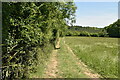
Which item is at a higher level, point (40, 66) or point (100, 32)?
Result: point (100, 32)

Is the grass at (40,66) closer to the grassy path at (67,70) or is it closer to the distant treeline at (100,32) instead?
the grassy path at (67,70)

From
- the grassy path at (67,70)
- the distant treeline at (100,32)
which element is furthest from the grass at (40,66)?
the distant treeline at (100,32)

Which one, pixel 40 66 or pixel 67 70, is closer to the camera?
pixel 67 70

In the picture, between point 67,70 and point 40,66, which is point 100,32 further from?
point 40,66

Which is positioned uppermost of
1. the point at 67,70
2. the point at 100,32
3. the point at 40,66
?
the point at 100,32

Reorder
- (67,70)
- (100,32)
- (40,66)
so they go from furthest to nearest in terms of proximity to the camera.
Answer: (100,32) → (40,66) → (67,70)

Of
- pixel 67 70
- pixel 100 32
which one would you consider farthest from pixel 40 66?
pixel 100 32

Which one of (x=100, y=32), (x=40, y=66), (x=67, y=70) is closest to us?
(x=67, y=70)

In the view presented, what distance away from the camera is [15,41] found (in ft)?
12.9

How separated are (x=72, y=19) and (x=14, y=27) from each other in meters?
17.9

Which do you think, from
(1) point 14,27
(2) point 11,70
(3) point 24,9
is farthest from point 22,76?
(3) point 24,9

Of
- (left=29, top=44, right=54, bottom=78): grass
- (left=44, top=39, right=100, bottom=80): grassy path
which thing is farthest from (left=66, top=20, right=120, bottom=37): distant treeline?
(left=29, top=44, right=54, bottom=78): grass

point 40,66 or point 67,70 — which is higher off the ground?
point 40,66

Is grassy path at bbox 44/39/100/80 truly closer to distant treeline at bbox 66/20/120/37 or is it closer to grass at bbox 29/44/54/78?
grass at bbox 29/44/54/78
